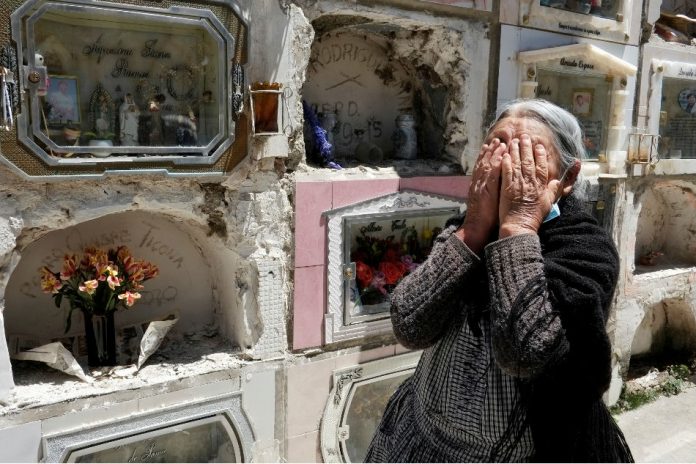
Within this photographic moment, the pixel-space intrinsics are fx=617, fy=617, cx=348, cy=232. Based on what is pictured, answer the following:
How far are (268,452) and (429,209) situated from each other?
2.49 meters

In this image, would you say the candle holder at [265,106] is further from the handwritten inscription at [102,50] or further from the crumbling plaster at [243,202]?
the handwritten inscription at [102,50]

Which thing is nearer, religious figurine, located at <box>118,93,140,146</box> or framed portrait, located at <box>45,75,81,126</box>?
framed portrait, located at <box>45,75,81,126</box>

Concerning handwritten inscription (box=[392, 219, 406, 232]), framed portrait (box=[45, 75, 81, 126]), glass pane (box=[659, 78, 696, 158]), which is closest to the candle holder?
framed portrait (box=[45, 75, 81, 126])

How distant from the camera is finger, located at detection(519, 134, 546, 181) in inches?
71.6

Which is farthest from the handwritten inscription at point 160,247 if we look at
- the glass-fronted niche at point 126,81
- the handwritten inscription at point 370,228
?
the handwritten inscription at point 370,228

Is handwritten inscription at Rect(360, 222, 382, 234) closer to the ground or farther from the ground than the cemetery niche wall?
closer to the ground

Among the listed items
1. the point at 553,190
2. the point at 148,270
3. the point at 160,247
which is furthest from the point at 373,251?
the point at 553,190

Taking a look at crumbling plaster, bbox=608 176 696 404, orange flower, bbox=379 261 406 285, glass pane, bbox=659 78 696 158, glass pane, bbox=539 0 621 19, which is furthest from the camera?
glass pane, bbox=659 78 696 158

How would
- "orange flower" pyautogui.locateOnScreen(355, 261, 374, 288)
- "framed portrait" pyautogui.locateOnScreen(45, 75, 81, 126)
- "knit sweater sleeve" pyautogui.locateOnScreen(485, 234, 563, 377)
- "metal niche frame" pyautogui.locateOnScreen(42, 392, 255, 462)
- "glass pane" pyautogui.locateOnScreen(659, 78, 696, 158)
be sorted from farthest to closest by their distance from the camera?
"glass pane" pyautogui.locateOnScreen(659, 78, 696, 158)
"orange flower" pyautogui.locateOnScreen(355, 261, 374, 288)
"metal niche frame" pyautogui.locateOnScreen(42, 392, 255, 462)
"framed portrait" pyautogui.locateOnScreen(45, 75, 81, 126)
"knit sweater sleeve" pyautogui.locateOnScreen(485, 234, 563, 377)

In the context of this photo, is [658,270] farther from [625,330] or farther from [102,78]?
[102,78]

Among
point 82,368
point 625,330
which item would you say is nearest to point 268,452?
point 82,368

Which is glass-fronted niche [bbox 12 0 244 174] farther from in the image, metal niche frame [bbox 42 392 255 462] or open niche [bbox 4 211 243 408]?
metal niche frame [bbox 42 392 255 462]

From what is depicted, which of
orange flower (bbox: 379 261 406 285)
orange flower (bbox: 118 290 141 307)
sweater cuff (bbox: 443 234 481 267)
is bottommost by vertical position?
orange flower (bbox: 379 261 406 285)

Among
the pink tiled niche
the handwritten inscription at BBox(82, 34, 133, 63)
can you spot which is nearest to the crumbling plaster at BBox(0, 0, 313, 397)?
the pink tiled niche
